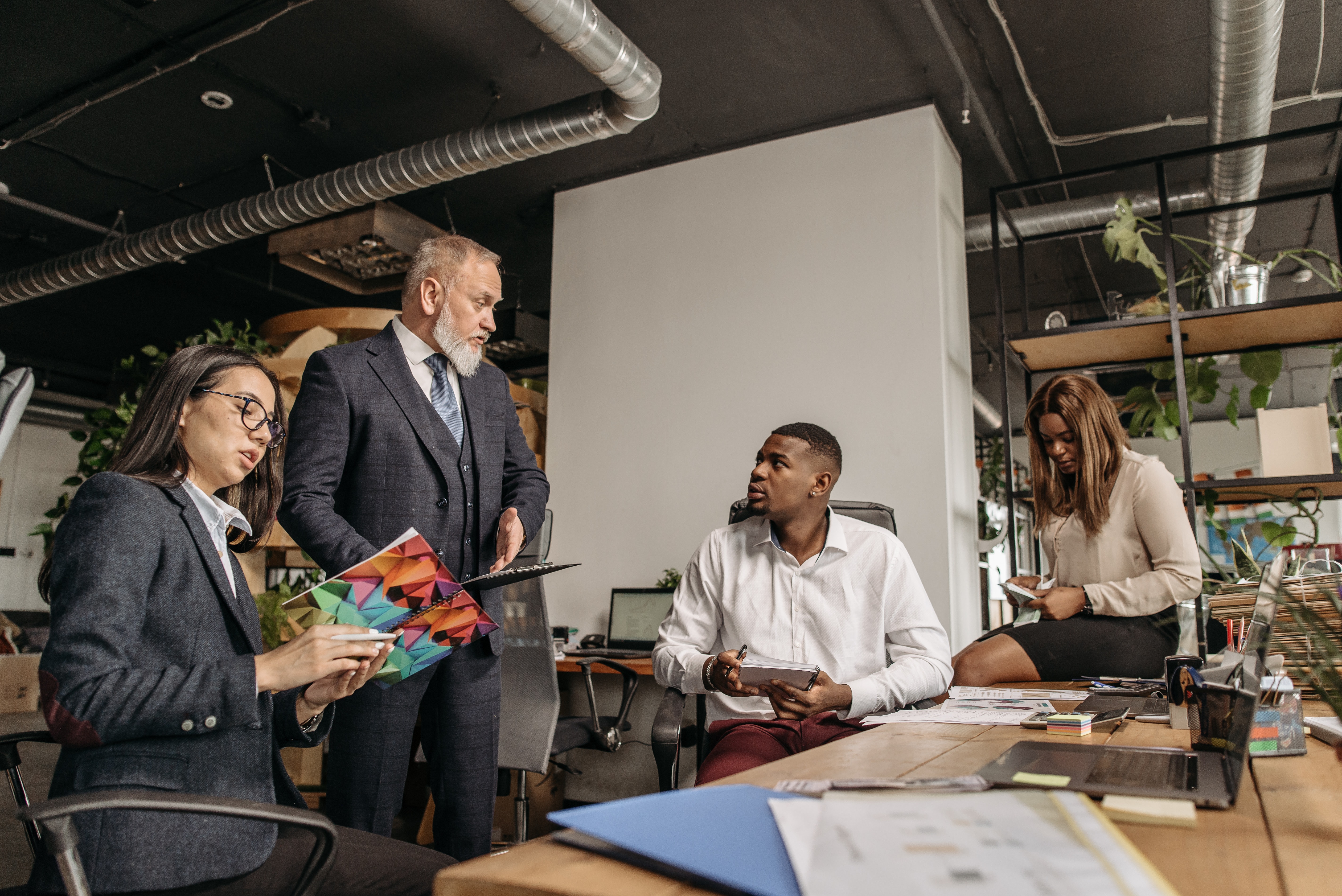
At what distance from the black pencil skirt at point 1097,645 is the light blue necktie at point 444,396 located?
60.6 inches

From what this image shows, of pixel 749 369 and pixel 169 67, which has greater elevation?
pixel 169 67

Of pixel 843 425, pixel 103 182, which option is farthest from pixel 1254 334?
pixel 103 182

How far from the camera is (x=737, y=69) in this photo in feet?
12.7

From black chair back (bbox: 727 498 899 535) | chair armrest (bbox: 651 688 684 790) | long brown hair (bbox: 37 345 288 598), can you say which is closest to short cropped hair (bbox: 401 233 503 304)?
long brown hair (bbox: 37 345 288 598)

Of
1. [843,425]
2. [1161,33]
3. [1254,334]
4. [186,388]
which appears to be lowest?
[186,388]

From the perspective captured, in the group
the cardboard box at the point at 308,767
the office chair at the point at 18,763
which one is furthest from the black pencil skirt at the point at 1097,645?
the cardboard box at the point at 308,767

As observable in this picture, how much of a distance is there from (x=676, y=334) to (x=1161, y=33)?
8.21ft

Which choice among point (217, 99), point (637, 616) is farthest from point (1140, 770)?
point (217, 99)

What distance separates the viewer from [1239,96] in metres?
3.54

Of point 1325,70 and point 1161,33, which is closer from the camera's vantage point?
point 1161,33

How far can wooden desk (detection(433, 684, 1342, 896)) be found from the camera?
0.57 meters

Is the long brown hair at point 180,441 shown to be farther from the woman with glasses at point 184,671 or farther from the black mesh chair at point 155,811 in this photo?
the black mesh chair at point 155,811

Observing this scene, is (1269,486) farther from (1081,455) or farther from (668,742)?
(668,742)

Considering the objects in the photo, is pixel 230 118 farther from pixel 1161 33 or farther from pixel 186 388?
pixel 1161 33
